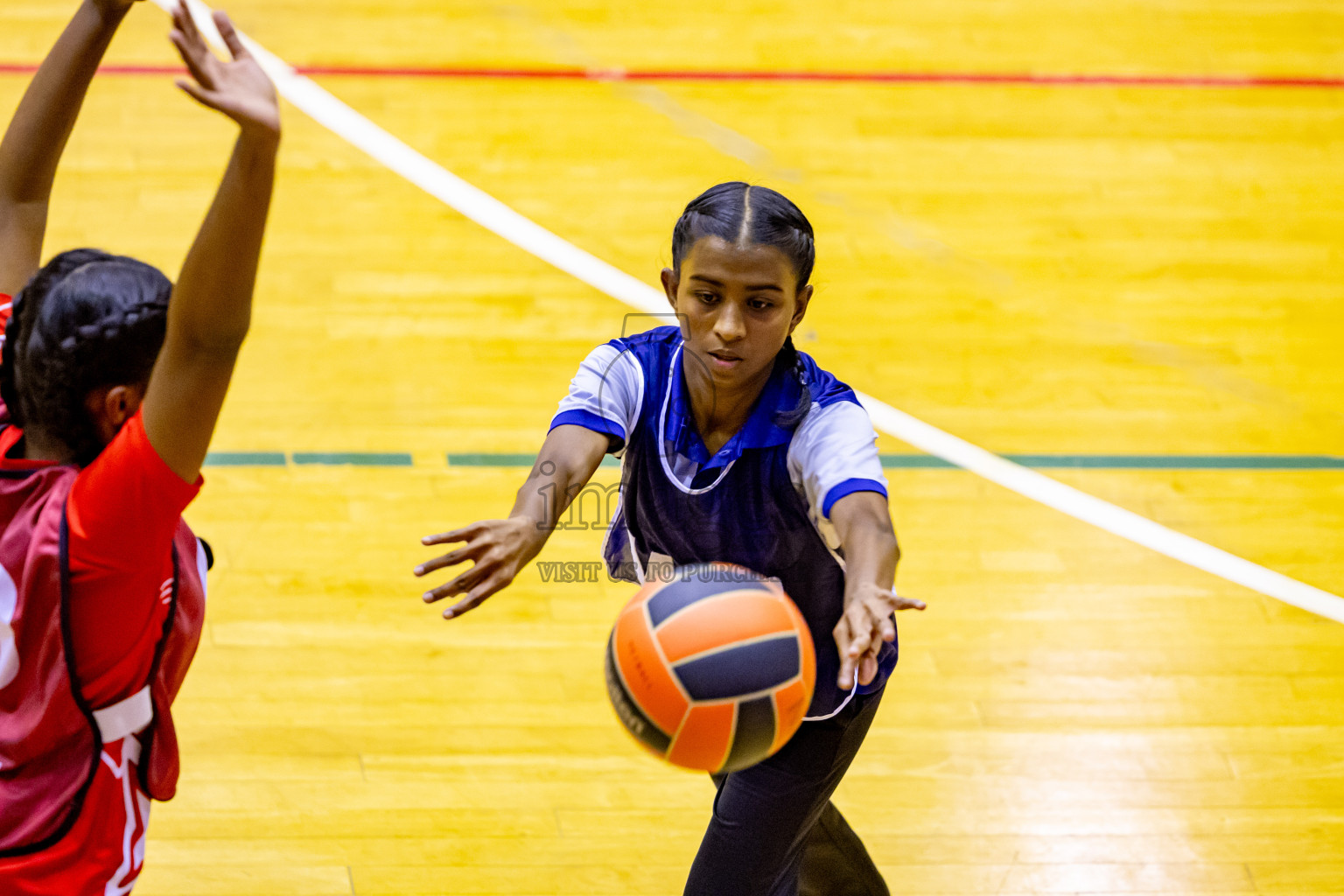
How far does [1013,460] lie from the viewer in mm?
4582

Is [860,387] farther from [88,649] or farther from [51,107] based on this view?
[88,649]

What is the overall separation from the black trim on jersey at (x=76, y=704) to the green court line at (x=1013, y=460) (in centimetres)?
257

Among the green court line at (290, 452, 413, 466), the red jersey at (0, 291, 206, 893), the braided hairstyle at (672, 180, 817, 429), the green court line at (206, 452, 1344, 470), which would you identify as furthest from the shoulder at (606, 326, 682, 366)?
the green court line at (290, 452, 413, 466)

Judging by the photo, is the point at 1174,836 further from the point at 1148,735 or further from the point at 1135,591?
the point at 1135,591

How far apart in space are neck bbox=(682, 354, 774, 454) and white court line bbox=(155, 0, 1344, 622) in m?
2.22

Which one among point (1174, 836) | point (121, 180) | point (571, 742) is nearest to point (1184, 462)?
point (1174, 836)

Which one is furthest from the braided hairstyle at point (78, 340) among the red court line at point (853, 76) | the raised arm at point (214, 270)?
the red court line at point (853, 76)

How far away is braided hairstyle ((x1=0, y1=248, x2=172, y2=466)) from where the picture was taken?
68.2 inches

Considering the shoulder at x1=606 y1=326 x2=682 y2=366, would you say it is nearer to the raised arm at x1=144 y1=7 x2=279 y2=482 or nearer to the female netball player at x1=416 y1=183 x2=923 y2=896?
the female netball player at x1=416 y1=183 x2=923 y2=896

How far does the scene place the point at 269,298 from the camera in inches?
198

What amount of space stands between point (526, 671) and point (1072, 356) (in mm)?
2475

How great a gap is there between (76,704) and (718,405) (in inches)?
45.9

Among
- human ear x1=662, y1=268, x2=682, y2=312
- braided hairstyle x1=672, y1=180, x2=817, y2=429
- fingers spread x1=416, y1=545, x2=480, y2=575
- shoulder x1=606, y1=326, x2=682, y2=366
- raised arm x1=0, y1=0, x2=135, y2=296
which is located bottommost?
fingers spread x1=416, y1=545, x2=480, y2=575

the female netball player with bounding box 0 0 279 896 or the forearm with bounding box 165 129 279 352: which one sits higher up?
the forearm with bounding box 165 129 279 352
